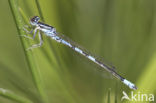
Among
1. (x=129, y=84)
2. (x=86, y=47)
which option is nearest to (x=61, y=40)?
(x=86, y=47)

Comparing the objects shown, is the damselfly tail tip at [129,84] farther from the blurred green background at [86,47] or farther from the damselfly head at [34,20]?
the damselfly head at [34,20]

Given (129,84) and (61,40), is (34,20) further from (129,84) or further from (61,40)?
(129,84)

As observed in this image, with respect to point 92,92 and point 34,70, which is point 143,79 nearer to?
point 92,92

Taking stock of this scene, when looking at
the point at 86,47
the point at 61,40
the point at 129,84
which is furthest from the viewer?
the point at 86,47

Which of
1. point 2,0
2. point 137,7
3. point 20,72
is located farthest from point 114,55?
point 2,0

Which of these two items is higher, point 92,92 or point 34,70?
point 34,70

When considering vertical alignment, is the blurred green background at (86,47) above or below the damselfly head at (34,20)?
below

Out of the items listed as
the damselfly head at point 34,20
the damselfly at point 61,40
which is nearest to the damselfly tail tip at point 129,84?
the damselfly at point 61,40

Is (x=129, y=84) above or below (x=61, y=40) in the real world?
below
